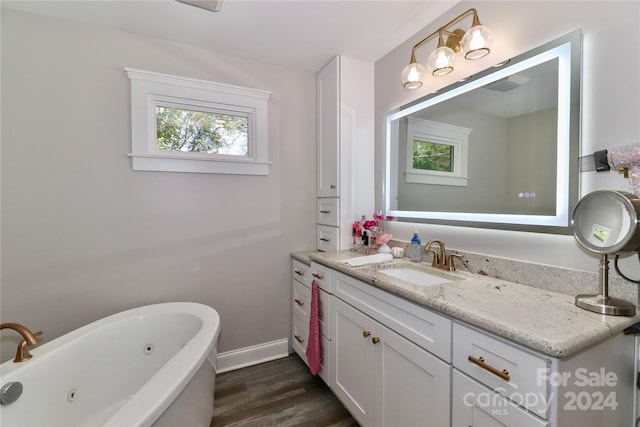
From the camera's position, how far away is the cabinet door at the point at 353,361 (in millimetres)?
1352

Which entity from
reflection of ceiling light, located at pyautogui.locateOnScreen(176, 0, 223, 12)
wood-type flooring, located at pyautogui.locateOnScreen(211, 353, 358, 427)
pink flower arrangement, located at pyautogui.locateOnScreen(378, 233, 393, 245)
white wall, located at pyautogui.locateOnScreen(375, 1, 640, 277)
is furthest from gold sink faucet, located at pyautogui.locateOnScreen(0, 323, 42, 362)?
white wall, located at pyautogui.locateOnScreen(375, 1, 640, 277)

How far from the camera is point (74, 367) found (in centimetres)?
138

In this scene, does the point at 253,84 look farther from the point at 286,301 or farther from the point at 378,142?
the point at 286,301

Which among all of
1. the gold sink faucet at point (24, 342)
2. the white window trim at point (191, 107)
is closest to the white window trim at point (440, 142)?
the white window trim at point (191, 107)

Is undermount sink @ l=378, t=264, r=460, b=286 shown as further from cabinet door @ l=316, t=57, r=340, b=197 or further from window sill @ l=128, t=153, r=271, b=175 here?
window sill @ l=128, t=153, r=271, b=175

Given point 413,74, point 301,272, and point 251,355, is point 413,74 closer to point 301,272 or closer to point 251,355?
point 301,272

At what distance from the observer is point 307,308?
2.02m

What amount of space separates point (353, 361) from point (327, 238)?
100 cm

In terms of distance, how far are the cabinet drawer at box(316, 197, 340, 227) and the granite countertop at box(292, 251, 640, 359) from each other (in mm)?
853

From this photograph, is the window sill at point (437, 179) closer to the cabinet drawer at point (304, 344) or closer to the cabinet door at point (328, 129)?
the cabinet door at point (328, 129)

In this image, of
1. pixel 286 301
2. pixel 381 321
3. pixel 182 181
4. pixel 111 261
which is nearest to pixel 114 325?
pixel 111 261

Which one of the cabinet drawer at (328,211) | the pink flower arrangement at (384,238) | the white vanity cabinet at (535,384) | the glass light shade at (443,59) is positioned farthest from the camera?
the cabinet drawer at (328,211)

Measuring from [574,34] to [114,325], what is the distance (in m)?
2.68

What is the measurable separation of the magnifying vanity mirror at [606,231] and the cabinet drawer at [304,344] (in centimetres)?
134
